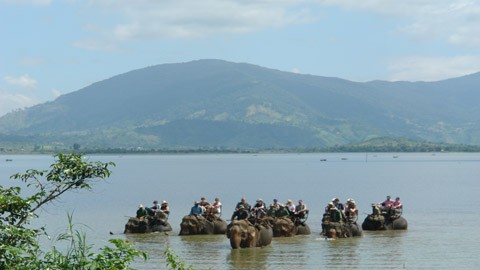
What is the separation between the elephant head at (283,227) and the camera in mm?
44281

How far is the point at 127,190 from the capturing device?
114m

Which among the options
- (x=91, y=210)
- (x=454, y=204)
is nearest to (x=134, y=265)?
(x=91, y=210)

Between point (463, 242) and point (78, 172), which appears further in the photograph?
point (463, 242)

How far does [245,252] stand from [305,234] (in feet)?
27.7

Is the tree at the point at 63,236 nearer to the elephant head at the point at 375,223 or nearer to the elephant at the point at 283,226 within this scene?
the elephant at the point at 283,226

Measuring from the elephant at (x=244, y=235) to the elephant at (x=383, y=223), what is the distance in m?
10.5

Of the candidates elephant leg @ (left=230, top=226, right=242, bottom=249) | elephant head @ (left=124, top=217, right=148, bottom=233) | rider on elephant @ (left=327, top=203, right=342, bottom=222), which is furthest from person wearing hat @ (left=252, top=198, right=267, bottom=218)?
elephant head @ (left=124, top=217, right=148, bottom=233)

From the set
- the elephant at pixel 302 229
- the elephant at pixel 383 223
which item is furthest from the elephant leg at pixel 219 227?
the elephant at pixel 383 223

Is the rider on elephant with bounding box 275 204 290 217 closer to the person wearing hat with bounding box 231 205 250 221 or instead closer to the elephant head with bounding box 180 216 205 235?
the person wearing hat with bounding box 231 205 250 221

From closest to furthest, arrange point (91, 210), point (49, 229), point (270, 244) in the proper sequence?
point (270, 244) → point (49, 229) → point (91, 210)

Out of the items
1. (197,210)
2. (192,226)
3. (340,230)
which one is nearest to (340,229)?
(340,230)

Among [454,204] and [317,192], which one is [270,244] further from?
[317,192]

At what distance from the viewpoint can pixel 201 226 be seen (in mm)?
46281

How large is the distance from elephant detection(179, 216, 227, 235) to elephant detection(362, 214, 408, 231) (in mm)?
8344
